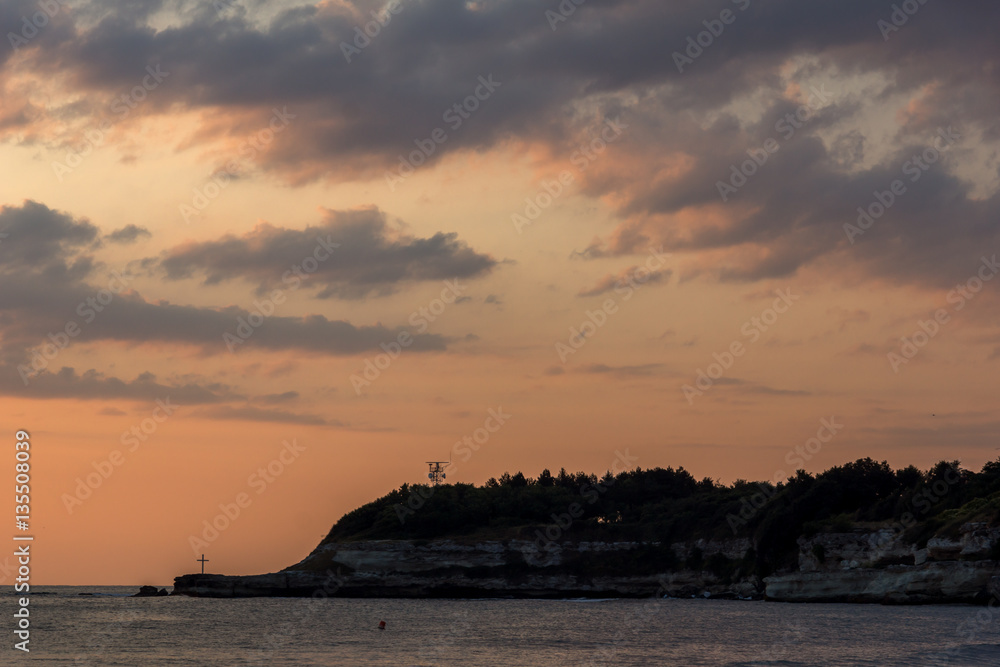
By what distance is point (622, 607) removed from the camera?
383 ft

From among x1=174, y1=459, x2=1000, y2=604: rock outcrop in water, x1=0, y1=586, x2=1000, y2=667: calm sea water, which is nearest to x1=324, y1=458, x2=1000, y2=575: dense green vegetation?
x1=174, y1=459, x2=1000, y2=604: rock outcrop in water

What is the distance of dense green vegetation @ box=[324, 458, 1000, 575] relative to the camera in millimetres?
125312

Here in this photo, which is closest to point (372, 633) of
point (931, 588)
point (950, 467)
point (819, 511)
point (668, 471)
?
point (931, 588)

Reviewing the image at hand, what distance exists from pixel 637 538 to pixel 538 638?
291 feet

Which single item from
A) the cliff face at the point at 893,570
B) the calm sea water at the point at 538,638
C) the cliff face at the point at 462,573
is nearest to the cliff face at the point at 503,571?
the cliff face at the point at 462,573

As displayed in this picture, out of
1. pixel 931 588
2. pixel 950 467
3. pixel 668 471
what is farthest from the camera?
pixel 668 471

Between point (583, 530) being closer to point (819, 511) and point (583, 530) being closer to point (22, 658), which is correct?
point (819, 511)

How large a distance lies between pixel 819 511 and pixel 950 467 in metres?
18.3

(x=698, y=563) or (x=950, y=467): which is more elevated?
(x=950, y=467)

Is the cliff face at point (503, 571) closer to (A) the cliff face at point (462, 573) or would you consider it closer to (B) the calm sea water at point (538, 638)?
(A) the cliff face at point (462, 573)

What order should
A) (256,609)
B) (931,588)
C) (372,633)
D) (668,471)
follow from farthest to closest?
(668,471) → (256,609) → (931,588) → (372,633)

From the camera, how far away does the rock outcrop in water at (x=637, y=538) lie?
12400 cm

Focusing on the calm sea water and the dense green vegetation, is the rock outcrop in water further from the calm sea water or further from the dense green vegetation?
the calm sea water

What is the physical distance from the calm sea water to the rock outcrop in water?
28624 mm
